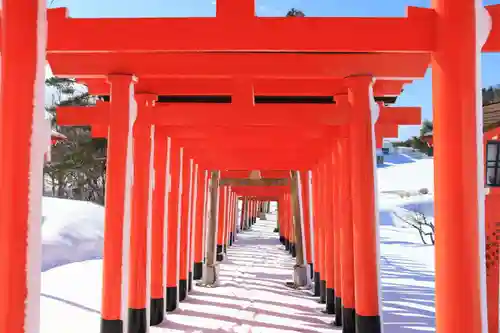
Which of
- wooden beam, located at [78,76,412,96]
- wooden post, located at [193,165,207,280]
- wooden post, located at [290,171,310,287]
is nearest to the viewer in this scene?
wooden beam, located at [78,76,412,96]

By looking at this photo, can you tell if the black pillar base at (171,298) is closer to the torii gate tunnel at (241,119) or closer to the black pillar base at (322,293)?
the torii gate tunnel at (241,119)

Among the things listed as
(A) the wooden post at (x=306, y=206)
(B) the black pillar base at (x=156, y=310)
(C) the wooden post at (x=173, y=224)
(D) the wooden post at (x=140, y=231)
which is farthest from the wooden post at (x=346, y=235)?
(A) the wooden post at (x=306, y=206)

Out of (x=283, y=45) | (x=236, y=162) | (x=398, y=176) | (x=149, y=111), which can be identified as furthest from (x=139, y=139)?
(x=398, y=176)

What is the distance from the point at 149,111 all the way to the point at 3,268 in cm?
329

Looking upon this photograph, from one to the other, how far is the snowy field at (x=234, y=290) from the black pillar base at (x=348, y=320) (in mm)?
645

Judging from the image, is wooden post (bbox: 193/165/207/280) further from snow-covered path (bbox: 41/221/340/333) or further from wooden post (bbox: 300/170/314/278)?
wooden post (bbox: 300/170/314/278)

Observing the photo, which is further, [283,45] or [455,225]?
[283,45]

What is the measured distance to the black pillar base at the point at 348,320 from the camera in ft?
20.1

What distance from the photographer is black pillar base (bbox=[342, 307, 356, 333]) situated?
6113mm

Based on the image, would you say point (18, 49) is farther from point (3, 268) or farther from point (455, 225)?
point (455, 225)

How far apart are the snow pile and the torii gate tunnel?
6417 mm

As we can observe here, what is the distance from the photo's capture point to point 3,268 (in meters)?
2.54

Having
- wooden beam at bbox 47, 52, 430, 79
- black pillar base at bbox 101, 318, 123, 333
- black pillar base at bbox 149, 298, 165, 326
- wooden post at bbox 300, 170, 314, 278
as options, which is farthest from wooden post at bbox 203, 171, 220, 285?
wooden beam at bbox 47, 52, 430, 79

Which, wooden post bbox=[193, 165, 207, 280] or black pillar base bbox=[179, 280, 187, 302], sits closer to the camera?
black pillar base bbox=[179, 280, 187, 302]
